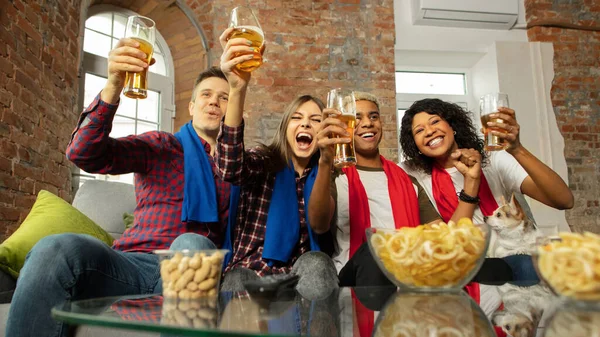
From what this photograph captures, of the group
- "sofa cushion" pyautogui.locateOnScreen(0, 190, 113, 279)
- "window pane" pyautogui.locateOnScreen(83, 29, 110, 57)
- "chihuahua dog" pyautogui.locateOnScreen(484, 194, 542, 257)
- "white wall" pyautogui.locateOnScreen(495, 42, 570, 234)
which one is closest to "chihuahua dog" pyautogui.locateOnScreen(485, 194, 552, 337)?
"chihuahua dog" pyautogui.locateOnScreen(484, 194, 542, 257)

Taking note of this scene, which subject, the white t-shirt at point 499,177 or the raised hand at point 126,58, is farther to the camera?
the white t-shirt at point 499,177

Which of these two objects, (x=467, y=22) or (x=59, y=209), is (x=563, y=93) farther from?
(x=59, y=209)

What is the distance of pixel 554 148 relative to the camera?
4277mm

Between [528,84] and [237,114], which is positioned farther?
[528,84]

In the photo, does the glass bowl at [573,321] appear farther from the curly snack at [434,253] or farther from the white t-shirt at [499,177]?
the white t-shirt at [499,177]

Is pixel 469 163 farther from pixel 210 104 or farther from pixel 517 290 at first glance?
pixel 210 104

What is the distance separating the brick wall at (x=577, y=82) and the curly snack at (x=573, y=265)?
403 centimetres

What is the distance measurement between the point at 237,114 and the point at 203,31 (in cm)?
275

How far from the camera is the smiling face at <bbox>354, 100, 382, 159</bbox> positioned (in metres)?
2.04

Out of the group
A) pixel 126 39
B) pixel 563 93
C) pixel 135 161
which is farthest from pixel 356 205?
pixel 563 93

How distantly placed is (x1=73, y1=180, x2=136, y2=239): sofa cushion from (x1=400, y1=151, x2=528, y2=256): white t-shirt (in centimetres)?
148

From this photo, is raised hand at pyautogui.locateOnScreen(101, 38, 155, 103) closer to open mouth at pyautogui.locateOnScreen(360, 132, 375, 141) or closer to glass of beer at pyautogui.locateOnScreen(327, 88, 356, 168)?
glass of beer at pyautogui.locateOnScreen(327, 88, 356, 168)

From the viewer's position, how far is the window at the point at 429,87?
15.4ft

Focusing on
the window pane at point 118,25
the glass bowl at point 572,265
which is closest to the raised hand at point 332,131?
the glass bowl at point 572,265
